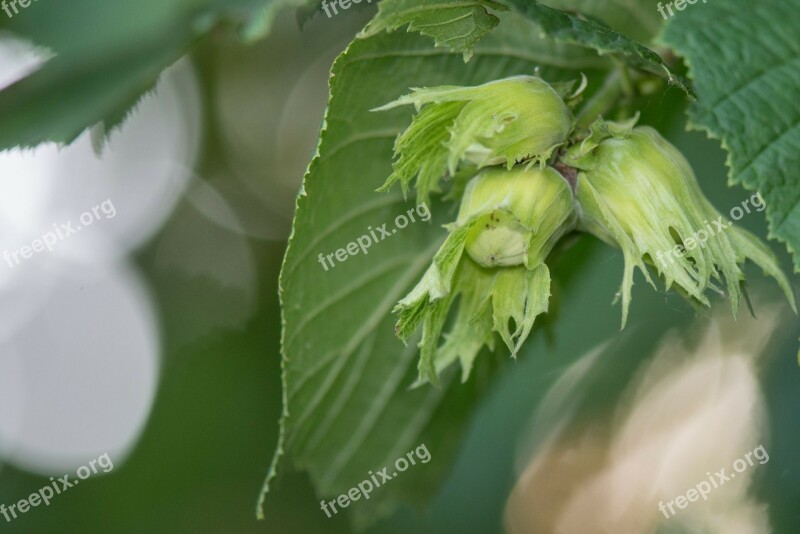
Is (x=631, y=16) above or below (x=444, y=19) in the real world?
below

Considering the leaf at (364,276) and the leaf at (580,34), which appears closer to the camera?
the leaf at (580,34)

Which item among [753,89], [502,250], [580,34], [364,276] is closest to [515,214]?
[502,250]

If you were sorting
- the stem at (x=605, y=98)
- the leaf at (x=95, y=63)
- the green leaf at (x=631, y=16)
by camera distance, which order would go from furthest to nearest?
the green leaf at (x=631, y=16) < the stem at (x=605, y=98) < the leaf at (x=95, y=63)

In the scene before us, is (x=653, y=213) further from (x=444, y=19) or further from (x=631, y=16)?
(x=631, y=16)

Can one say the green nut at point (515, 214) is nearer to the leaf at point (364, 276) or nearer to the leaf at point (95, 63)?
the leaf at point (364, 276)

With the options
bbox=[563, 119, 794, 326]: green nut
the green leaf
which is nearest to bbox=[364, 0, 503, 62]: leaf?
bbox=[563, 119, 794, 326]: green nut

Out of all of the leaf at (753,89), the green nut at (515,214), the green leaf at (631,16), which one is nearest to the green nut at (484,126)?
the green nut at (515,214)

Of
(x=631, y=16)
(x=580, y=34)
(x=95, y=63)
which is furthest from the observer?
(x=631, y=16)

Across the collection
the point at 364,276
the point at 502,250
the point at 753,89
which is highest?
the point at 753,89
